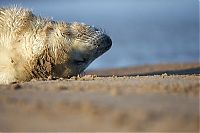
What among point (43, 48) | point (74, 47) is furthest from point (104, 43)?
point (43, 48)

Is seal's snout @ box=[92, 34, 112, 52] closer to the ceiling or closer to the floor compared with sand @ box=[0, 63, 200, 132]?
closer to the ceiling

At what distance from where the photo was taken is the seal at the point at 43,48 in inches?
337

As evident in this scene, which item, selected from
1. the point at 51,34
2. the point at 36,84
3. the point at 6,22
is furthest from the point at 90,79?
the point at 6,22

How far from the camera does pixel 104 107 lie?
4801 millimetres

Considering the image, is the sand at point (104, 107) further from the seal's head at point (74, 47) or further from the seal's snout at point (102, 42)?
the seal's snout at point (102, 42)

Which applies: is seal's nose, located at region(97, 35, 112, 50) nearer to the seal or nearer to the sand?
the seal

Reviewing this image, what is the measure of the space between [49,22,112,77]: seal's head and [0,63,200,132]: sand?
194 cm

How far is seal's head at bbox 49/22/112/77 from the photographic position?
8.58 m

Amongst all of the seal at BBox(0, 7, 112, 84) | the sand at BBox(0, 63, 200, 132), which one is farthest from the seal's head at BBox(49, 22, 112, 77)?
the sand at BBox(0, 63, 200, 132)

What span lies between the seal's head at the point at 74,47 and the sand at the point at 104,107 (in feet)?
6.37

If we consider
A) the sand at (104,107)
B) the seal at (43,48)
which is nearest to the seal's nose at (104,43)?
the seal at (43,48)

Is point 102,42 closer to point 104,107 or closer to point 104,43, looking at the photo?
point 104,43

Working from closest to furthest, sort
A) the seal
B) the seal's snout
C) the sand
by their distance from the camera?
the sand
the seal
the seal's snout

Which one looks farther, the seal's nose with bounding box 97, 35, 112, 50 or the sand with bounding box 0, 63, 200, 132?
the seal's nose with bounding box 97, 35, 112, 50
